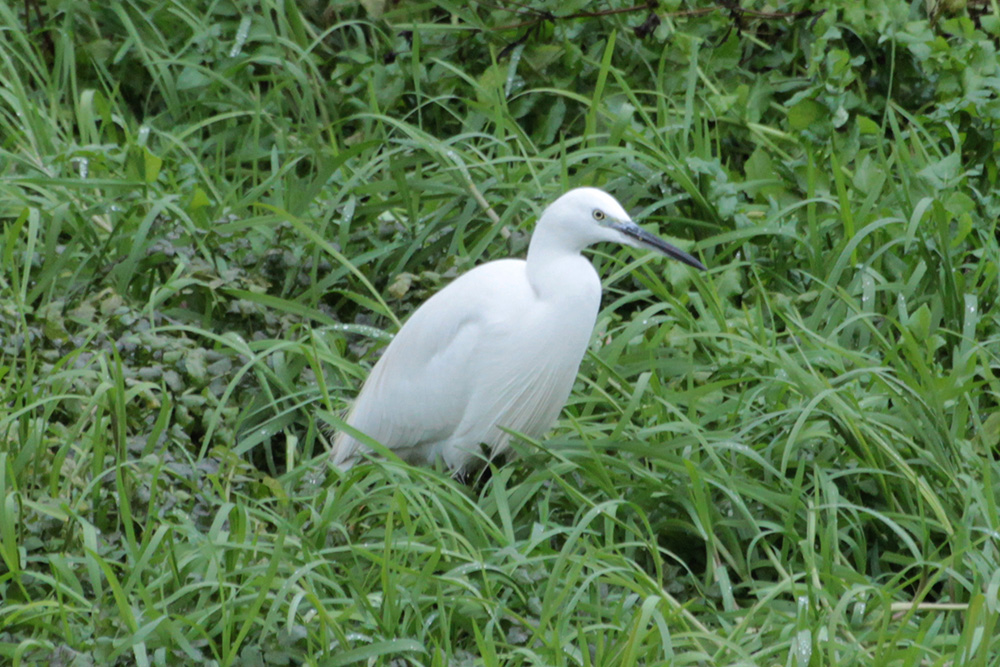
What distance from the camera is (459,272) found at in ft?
11.7

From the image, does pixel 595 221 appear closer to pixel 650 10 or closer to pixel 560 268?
pixel 560 268

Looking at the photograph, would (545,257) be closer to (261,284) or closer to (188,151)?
(261,284)

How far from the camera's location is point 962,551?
2504 millimetres

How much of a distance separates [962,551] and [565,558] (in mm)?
752

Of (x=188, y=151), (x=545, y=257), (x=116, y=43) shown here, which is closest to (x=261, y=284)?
(x=188, y=151)

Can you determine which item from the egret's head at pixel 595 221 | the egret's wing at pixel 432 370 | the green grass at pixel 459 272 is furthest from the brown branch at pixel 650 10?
the egret's head at pixel 595 221

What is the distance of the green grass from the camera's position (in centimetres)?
238

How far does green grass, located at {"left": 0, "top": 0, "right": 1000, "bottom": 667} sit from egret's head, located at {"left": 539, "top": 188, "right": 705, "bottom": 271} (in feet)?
1.14

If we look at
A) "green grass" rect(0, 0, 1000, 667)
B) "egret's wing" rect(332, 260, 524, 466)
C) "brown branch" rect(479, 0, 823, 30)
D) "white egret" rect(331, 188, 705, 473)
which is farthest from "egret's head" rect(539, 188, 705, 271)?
"brown branch" rect(479, 0, 823, 30)

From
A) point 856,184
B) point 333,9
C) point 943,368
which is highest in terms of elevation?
point 333,9

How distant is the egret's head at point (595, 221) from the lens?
2.73 meters

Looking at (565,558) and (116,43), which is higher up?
(116,43)

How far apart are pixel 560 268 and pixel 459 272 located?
819 millimetres

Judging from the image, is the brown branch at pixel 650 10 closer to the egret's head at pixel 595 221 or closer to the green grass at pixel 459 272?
the green grass at pixel 459 272
